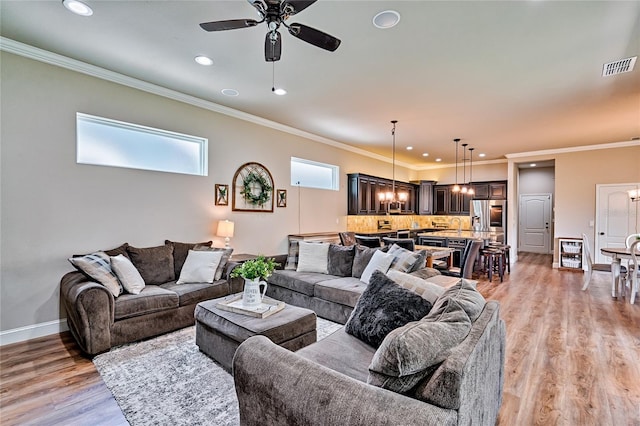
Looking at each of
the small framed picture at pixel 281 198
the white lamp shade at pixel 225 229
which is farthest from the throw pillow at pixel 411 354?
the small framed picture at pixel 281 198

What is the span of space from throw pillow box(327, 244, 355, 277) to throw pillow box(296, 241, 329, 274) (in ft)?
0.31

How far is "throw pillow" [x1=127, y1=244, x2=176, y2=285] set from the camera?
3736mm

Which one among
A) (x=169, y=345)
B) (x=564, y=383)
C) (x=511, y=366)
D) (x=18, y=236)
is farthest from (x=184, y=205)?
(x=564, y=383)

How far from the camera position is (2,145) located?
311cm

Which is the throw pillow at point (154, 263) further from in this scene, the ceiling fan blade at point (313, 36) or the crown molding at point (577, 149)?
the crown molding at point (577, 149)

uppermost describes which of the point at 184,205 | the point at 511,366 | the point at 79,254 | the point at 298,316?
the point at 184,205

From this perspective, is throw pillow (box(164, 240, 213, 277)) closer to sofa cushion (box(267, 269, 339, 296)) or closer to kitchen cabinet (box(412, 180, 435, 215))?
sofa cushion (box(267, 269, 339, 296))

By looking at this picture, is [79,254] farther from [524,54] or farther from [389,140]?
[389,140]

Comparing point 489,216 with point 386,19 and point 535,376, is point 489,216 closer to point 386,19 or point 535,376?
point 535,376

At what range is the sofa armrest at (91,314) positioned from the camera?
110 inches

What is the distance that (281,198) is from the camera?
19.4ft

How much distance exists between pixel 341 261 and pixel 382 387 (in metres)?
A: 3.10

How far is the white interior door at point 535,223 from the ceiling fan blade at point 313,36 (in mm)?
10979

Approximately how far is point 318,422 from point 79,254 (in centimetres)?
369
